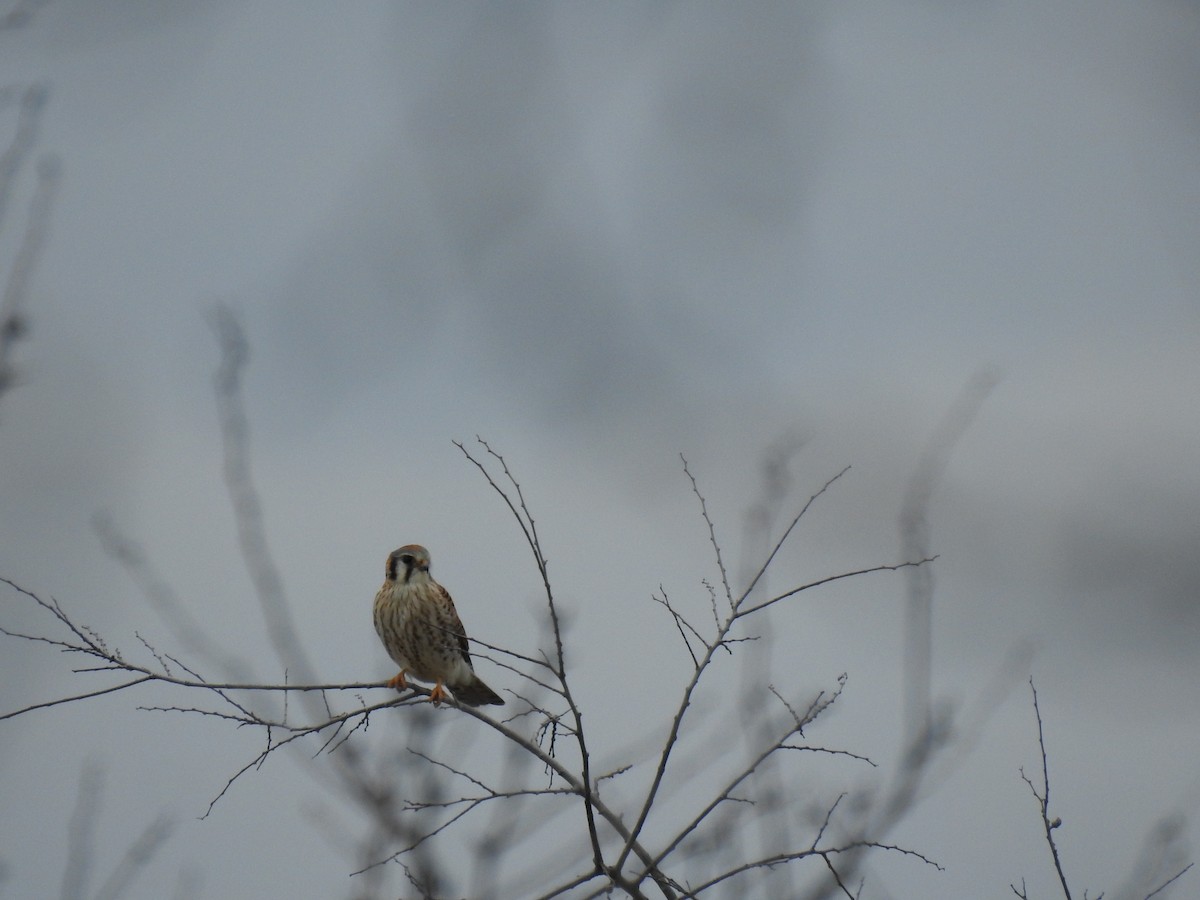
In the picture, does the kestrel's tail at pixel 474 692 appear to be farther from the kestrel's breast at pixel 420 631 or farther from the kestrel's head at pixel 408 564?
the kestrel's head at pixel 408 564

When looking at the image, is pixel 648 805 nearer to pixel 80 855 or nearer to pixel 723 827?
pixel 723 827

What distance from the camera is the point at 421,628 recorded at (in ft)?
24.9

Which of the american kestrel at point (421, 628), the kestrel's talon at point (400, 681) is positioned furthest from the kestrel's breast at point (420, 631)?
the kestrel's talon at point (400, 681)

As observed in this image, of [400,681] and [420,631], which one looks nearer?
[400,681]

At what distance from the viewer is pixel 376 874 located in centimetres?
571

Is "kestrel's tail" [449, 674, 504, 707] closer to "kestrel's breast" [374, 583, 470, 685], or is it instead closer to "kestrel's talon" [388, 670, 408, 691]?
"kestrel's breast" [374, 583, 470, 685]

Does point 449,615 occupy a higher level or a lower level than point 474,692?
higher

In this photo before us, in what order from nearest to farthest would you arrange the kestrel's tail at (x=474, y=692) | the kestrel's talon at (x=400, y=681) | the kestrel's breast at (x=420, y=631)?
1. the kestrel's talon at (x=400, y=681)
2. the kestrel's breast at (x=420, y=631)
3. the kestrel's tail at (x=474, y=692)

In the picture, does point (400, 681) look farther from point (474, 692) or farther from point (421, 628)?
point (474, 692)

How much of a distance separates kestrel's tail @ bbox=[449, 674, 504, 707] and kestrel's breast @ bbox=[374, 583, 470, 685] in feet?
0.30

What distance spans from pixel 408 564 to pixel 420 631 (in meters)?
0.54

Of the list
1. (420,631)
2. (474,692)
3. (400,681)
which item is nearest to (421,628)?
(420,631)

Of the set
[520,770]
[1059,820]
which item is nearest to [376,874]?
[520,770]

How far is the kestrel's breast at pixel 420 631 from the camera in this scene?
7.56 meters
